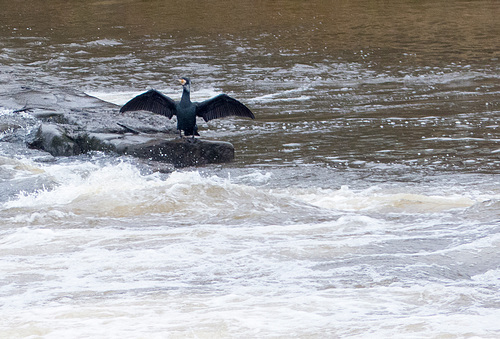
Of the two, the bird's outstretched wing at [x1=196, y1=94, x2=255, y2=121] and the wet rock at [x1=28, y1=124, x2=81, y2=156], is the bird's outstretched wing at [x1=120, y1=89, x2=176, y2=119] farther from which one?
the wet rock at [x1=28, y1=124, x2=81, y2=156]

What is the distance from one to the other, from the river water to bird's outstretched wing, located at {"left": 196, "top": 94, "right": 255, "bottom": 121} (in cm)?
65

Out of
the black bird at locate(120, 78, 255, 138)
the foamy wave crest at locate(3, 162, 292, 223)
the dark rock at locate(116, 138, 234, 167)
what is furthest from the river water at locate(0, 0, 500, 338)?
the black bird at locate(120, 78, 255, 138)

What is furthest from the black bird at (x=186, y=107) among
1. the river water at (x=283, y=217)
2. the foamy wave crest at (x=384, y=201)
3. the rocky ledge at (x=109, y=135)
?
the foamy wave crest at (x=384, y=201)

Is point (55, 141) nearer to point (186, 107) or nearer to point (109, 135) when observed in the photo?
point (109, 135)

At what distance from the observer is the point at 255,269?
5.65 metres

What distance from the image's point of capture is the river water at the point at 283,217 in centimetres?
479

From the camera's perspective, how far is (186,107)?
9.35 meters

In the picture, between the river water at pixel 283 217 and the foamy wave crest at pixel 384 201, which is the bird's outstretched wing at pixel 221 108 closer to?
the river water at pixel 283 217

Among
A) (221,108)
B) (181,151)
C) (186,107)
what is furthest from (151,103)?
(221,108)

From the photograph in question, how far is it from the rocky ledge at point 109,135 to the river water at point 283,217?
205 mm

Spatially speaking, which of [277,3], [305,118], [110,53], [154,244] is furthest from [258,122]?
[277,3]

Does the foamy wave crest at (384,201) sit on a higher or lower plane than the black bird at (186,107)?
lower

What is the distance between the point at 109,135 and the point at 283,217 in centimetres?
367

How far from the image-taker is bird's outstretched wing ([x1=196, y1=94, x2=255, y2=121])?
30.9 ft
